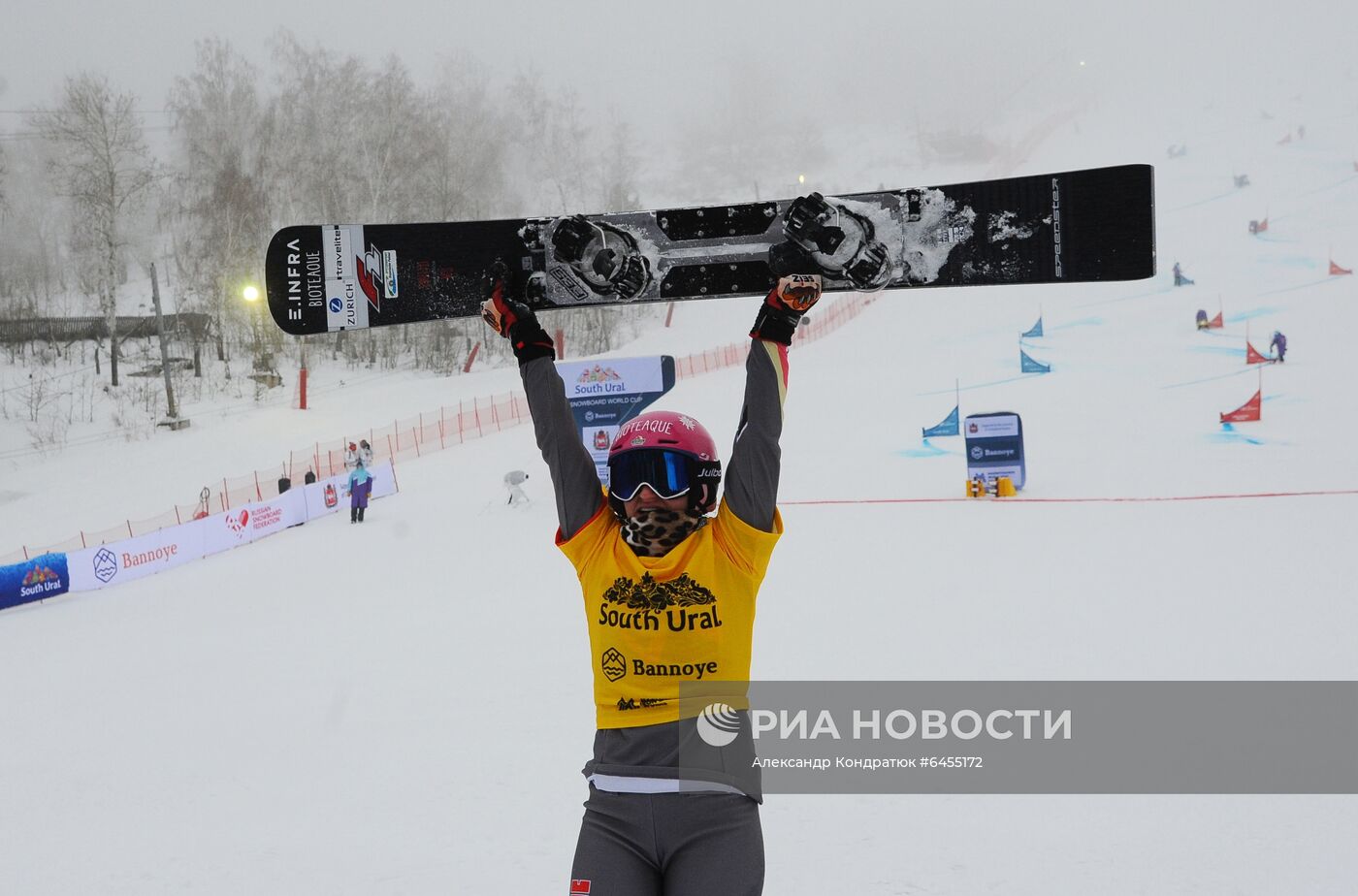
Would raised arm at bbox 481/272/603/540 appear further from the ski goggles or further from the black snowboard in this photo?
the black snowboard

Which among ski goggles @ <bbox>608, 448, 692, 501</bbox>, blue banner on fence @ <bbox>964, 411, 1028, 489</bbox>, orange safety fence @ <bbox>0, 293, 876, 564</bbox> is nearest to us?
ski goggles @ <bbox>608, 448, 692, 501</bbox>

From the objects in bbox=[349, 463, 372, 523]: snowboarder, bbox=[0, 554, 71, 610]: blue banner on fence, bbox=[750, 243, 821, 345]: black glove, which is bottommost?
bbox=[0, 554, 71, 610]: blue banner on fence

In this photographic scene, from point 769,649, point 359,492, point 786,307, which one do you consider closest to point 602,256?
point 786,307

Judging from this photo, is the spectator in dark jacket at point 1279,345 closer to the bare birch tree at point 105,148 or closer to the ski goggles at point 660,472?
the ski goggles at point 660,472

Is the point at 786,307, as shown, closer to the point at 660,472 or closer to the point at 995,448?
the point at 660,472

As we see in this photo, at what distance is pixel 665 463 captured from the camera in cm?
238

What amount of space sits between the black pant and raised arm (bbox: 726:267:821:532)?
2.13ft

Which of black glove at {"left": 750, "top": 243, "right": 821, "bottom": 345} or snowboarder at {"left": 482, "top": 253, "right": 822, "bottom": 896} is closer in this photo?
snowboarder at {"left": 482, "top": 253, "right": 822, "bottom": 896}

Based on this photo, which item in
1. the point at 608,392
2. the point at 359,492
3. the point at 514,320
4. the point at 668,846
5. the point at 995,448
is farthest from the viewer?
the point at 359,492

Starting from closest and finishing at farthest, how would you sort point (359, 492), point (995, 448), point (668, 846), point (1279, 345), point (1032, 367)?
1. point (668, 846)
2. point (995, 448)
3. point (359, 492)
4. point (1279, 345)
5. point (1032, 367)

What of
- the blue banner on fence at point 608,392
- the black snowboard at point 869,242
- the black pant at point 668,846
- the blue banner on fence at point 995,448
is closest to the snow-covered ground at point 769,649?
the blue banner on fence at point 995,448

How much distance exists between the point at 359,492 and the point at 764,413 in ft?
50.5

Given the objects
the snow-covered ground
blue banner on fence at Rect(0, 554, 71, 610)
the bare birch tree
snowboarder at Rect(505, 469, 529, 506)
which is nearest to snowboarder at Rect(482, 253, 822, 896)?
the snow-covered ground

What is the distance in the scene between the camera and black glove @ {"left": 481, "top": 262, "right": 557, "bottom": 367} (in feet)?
9.00
